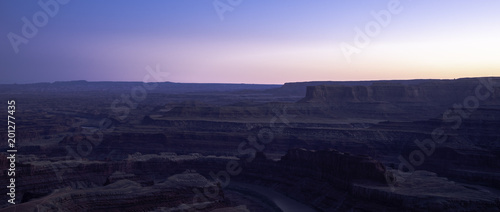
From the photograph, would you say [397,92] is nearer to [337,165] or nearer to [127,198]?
[337,165]

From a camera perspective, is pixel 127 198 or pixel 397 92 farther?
pixel 397 92

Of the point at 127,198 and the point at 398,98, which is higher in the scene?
the point at 398,98

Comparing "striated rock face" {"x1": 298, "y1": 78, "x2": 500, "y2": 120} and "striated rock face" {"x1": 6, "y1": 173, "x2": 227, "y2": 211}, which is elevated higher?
"striated rock face" {"x1": 298, "y1": 78, "x2": 500, "y2": 120}

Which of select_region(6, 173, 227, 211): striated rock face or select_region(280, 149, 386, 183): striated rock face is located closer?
select_region(6, 173, 227, 211): striated rock face

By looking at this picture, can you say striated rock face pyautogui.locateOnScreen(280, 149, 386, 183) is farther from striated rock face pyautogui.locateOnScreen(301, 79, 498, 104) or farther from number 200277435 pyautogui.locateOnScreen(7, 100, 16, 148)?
striated rock face pyautogui.locateOnScreen(301, 79, 498, 104)

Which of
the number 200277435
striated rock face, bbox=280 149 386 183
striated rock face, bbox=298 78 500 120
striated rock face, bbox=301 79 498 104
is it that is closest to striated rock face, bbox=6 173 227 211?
the number 200277435

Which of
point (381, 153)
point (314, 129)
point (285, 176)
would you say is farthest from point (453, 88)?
point (285, 176)

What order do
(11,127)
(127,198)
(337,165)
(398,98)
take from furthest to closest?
(398,98) < (11,127) < (337,165) < (127,198)

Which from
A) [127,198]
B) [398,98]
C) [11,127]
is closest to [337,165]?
[127,198]

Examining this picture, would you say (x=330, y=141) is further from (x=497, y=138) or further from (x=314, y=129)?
(x=497, y=138)

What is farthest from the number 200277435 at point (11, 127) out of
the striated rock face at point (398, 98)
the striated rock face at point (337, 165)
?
the striated rock face at point (398, 98)

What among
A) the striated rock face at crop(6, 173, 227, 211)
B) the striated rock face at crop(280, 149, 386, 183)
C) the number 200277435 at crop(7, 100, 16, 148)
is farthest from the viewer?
the striated rock face at crop(280, 149, 386, 183)

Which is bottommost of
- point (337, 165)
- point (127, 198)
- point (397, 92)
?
point (127, 198)
